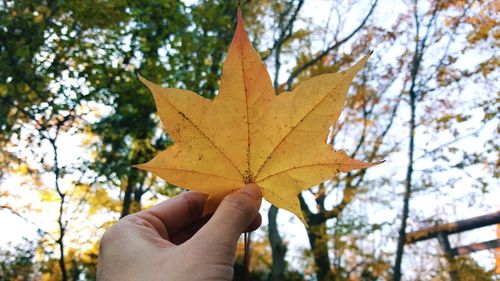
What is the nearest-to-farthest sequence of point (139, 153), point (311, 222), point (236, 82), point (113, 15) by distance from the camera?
point (236, 82) → point (113, 15) → point (139, 153) → point (311, 222)

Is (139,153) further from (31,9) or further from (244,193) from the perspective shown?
(244,193)

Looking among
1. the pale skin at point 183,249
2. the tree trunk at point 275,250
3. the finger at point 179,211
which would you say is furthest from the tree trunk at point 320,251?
the pale skin at point 183,249

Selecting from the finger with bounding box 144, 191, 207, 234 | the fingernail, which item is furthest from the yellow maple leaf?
the finger with bounding box 144, 191, 207, 234

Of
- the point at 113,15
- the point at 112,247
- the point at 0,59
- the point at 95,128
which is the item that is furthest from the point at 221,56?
the point at 112,247

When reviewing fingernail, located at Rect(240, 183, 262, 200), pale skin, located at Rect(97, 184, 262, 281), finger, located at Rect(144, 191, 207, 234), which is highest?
finger, located at Rect(144, 191, 207, 234)

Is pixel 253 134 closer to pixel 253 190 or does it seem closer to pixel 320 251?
pixel 253 190

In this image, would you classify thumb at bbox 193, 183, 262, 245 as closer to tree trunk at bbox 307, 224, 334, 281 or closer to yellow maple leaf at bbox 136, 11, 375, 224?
yellow maple leaf at bbox 136, 11, 375, 224

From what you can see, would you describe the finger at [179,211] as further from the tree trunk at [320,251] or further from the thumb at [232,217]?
the tree trunk at [320,251]
